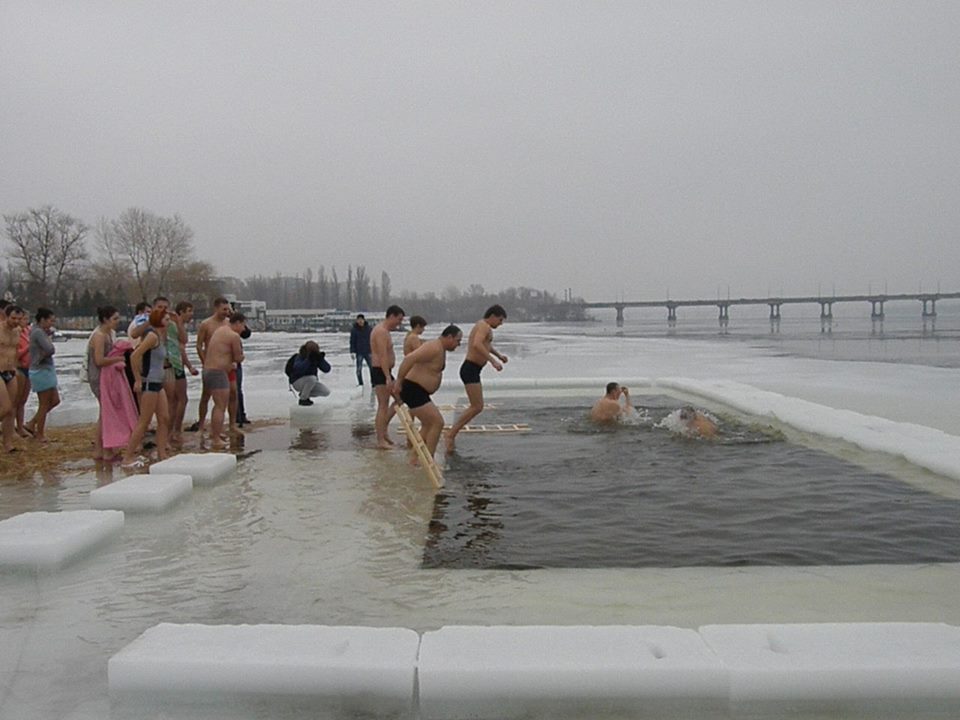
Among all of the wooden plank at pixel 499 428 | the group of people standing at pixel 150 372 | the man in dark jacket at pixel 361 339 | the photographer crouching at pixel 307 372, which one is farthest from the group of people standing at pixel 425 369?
the man in dark jacket at pixel 361 339

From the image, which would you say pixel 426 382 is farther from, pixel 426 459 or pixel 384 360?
pixel 384 360

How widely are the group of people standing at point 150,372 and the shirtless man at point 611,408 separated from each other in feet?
16.5

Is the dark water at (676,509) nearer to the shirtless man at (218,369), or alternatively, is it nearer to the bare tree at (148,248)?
the shirtless man at (218,369)

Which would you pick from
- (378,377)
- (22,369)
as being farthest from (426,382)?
(22,369)

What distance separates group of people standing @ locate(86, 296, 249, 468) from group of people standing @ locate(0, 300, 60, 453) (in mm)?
709

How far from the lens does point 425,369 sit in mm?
8531

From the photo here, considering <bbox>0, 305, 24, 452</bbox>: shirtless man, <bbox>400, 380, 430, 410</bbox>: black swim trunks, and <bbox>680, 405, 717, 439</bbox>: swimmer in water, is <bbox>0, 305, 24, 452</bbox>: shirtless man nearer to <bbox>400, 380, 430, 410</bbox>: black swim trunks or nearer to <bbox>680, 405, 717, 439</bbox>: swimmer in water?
<bbox>400, 380, 430, 410</bbox>: black swim trunks

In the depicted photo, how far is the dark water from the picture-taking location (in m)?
5.33

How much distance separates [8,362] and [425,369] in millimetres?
5083

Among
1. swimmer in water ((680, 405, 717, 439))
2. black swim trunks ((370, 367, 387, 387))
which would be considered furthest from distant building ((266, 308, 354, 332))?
swimmer in water ((680, 405, 717, 439))

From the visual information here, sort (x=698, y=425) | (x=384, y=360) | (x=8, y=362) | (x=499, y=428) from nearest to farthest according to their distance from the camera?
(x=8, y=362)
(x=384, y=360)
(x=698, y=425)
(x=499, y=428)

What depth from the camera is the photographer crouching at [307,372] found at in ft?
44.5

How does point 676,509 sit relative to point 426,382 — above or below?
below

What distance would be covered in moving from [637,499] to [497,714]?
4064mm
